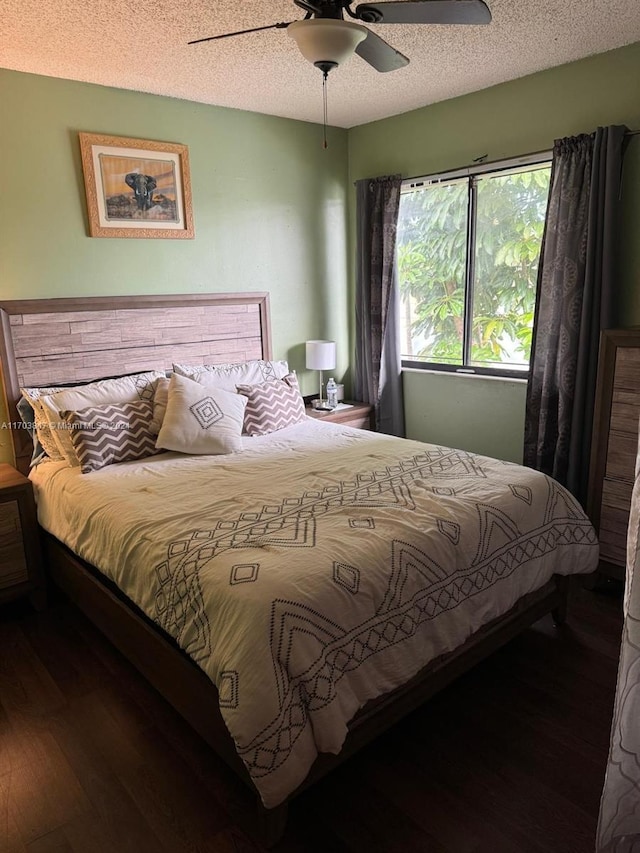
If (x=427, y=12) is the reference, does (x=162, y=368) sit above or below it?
below

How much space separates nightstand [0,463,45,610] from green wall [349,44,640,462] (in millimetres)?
2698

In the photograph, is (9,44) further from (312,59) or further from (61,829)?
Result: (61,829)

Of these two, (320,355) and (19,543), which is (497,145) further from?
(19,543)

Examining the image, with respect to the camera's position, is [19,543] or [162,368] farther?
[162,368]

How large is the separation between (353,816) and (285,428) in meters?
2.17

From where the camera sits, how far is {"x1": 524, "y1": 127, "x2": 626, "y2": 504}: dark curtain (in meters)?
3.04

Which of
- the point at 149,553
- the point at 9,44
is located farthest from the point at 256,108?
the point at 149,553

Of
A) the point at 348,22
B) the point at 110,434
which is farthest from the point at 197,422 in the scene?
the point at 348,22

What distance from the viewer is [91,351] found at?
3355 millimetres

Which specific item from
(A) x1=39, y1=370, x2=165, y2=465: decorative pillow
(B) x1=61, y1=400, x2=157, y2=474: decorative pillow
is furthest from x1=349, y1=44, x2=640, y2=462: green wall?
(B) x1=61, y1=400, x2=157, y2=474: decorative pillow

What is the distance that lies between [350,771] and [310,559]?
27.9 inches

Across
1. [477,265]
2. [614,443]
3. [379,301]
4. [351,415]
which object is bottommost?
[351,415]

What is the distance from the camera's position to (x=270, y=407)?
3.48 m

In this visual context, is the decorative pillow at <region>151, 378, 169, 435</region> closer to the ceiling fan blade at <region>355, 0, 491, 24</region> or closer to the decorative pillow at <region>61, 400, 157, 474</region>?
the decorative pillow at <region>61, 400, 157, 474</region>
